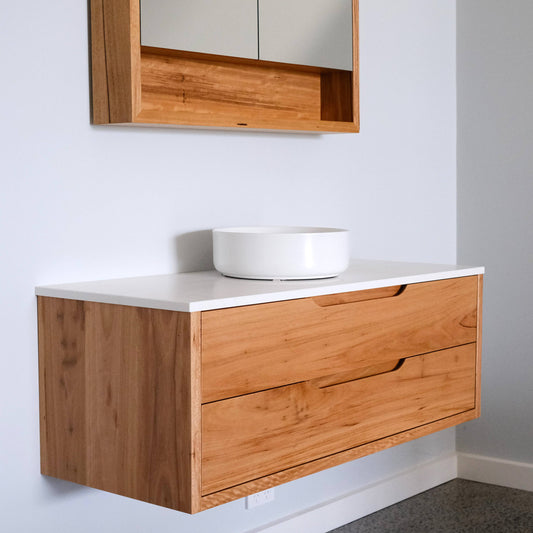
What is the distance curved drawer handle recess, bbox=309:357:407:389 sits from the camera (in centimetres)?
179

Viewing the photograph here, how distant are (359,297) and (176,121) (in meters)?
0.54

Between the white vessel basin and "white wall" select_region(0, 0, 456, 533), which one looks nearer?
"white wall" select_region(0, 0, 456, 533)

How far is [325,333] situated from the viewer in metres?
1.76

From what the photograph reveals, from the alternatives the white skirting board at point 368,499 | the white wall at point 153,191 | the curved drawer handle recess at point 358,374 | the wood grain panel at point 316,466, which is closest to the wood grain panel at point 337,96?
the white wall at point 153,191

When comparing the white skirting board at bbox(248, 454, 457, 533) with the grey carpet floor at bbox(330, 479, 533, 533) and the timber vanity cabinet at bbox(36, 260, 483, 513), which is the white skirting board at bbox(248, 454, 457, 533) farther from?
the timber vanity cabinet at bbox(36, 260, 483, 513)

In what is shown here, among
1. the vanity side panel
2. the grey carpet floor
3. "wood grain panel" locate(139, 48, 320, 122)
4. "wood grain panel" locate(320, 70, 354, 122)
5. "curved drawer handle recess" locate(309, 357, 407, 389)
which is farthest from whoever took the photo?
the grey carpet floor

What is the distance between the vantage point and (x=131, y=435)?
1.60m

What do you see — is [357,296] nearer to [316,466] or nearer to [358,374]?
[358,374]

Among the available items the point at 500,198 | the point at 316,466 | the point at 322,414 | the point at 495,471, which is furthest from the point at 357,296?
the point at 495,471

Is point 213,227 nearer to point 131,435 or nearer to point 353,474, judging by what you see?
point 131,435

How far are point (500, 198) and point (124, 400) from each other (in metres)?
1.70

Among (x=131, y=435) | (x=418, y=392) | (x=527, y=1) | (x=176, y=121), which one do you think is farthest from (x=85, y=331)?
(x=527, y=1)

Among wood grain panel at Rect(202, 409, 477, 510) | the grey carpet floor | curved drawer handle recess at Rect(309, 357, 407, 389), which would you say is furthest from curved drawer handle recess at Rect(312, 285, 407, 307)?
the grey carpet floor

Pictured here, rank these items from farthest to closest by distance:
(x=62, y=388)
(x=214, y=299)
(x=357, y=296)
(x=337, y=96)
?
(x=337, y=96) → (x=357, y=296) → (x=62, y=388) → (x=214, y=299)
